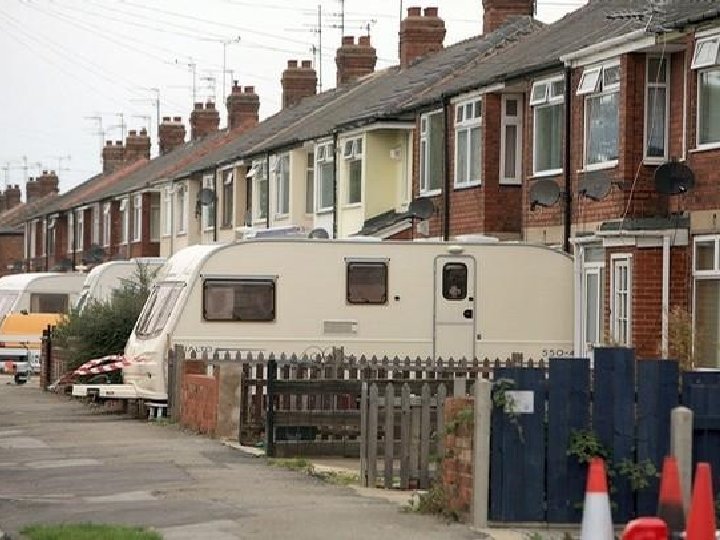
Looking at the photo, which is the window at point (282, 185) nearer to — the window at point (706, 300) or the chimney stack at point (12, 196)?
the window at point (706, 300)

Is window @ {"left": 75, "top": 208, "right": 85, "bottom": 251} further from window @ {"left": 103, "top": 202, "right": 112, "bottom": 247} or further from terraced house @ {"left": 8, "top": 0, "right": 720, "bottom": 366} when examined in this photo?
terraced house @ {"left": 8, "top": 0, "right": 720, "bottom": 366}

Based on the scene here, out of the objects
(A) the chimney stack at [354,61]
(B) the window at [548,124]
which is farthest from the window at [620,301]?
(A) the chimney stack at [354,61]

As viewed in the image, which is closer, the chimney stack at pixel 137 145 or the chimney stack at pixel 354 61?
the chimney stack at pixel 354 61

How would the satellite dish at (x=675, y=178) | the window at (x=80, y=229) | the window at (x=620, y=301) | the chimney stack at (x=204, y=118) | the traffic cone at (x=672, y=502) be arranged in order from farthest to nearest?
the window at (x=80, y=229), the chimney stack at (x=204, y=118), the window at (x=620, y=301), the satellite dish at (x=675, y=178), the traffic cone at (x=672, y=502)

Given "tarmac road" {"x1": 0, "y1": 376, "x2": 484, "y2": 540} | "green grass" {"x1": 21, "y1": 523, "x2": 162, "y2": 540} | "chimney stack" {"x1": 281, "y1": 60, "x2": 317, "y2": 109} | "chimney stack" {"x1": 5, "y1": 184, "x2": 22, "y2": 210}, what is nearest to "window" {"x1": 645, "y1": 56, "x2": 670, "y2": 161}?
"tarmac road" {"x1": 0, "y1": 376, "x2": 484, "y2": 540}

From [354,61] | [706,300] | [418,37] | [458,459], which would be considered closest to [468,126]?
[706,300]

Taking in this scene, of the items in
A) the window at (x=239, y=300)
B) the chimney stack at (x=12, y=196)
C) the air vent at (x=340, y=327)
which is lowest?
the air vent at (x=340, y=327)

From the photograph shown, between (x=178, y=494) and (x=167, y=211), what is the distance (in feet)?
145

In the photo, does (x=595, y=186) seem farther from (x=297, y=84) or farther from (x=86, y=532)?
(x=297, y=84)

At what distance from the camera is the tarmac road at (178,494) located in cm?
1481

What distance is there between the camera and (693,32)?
2528 centimetres

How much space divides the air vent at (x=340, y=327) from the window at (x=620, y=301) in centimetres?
408

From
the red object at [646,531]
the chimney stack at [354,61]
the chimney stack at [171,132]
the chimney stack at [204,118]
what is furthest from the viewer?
the chimney stack at [171,132]

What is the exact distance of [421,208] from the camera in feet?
114
